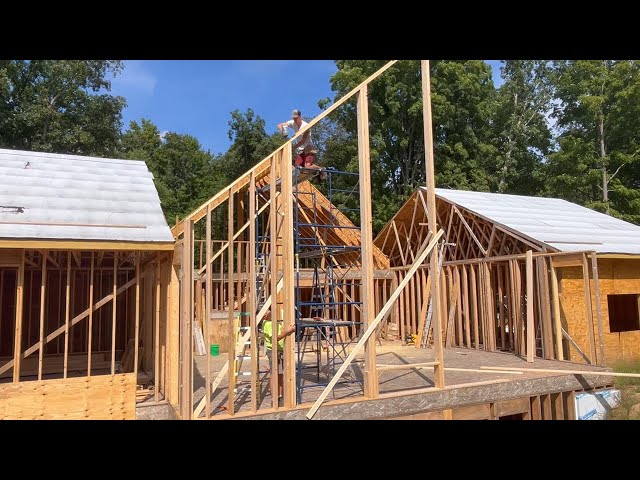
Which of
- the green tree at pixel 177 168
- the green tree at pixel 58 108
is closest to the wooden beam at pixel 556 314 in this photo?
the green tree at pixel 177 168

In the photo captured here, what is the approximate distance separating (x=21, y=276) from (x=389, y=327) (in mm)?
12755

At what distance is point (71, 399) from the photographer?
25.8ft

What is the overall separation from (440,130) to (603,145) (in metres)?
9.43

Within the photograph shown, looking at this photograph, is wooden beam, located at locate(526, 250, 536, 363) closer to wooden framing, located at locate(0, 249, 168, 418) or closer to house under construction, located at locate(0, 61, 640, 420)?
house under construction, located at locate(0, 61, 640, 420)

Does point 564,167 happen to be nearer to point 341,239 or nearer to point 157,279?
point 341,239

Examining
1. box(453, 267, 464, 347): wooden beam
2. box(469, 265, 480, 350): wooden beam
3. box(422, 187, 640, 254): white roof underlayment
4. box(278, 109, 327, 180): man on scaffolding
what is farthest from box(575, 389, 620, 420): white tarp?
box(278, 109, 327, 180): man on scaffolding

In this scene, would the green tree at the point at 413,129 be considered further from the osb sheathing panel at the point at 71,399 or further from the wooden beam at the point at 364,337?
the osb sheathing panel at the point at 71,399

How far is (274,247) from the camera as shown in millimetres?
8031

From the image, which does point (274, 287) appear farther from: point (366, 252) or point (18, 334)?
point (18, 334)

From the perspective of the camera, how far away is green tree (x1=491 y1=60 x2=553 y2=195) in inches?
1288

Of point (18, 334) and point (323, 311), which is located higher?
point (323, 311)

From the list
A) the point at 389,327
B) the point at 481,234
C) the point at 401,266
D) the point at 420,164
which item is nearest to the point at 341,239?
the point at 401,266

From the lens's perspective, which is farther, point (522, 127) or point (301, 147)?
point (522, 127)

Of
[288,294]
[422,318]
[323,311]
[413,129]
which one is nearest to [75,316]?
[323,311]
